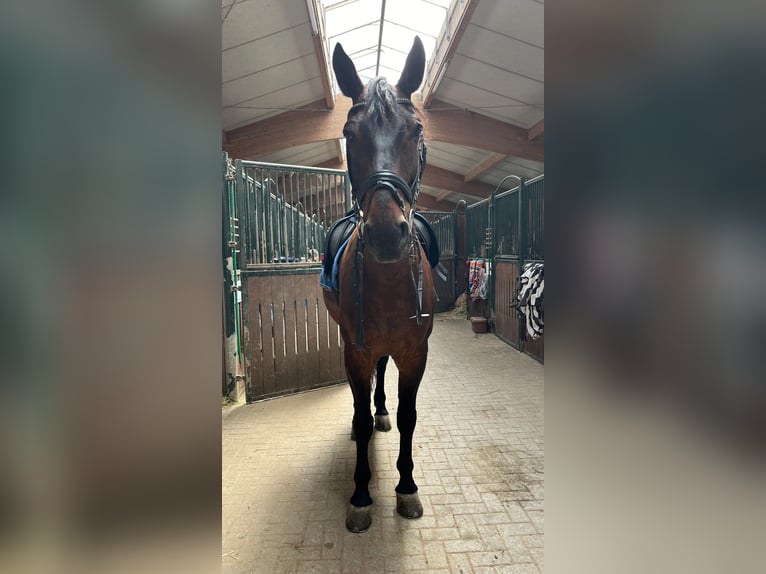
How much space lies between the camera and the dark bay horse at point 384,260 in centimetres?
146

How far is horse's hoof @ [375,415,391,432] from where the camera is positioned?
9.32 feet

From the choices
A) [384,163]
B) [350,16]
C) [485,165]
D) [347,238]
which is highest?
[350,16]

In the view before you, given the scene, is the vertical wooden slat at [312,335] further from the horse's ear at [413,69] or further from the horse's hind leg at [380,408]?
the horse's ear at [413,69]

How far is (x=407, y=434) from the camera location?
79.2 inches

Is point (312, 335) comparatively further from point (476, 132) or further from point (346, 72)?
point (476, 132)

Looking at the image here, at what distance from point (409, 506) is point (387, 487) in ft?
0.92

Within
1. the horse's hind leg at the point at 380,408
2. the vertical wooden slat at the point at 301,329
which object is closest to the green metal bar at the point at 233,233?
the vertical wooden slat at the point at 301,329

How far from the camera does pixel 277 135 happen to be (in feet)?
21.3

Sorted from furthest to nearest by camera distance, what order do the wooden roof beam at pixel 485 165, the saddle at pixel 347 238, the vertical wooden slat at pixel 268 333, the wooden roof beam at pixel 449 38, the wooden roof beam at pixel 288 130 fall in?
1. the wooden roof beam at pixel 485 165
2. the wooden roof beam at pixel 288 130
3. the wooden roof beam at pixel 449 38
4. the vertical wooden slat at pixel 268 333
5. the saddle at pixel 347 238

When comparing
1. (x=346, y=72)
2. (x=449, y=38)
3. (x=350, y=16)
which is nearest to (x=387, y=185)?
(x=346, y=72)
